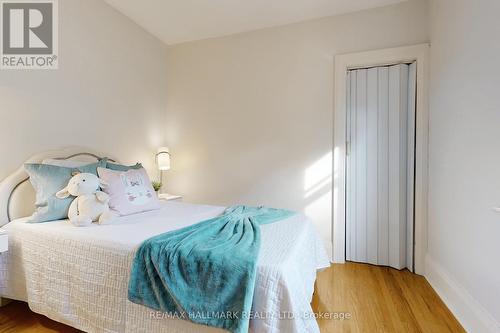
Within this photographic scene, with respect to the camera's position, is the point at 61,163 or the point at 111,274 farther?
the point at 61,163

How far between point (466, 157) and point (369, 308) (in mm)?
1233

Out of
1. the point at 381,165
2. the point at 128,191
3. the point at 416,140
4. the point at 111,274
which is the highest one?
the point at 416,140

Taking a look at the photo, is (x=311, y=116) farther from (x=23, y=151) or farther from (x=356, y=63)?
(x=23, y=151)

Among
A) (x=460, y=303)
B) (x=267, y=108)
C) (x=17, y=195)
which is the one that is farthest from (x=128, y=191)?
(x=460, y=303)

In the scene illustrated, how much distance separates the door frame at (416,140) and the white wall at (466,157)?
102 millimetres

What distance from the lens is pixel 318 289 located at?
219cm

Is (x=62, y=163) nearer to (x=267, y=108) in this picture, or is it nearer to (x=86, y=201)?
(x=86, y=201)

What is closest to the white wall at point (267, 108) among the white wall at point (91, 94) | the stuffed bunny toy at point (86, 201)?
the white wall at point (91, 94)

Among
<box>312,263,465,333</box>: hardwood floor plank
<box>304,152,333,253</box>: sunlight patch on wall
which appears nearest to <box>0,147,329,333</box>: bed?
<box>312,263,465,333</box>: hardwood floor plank

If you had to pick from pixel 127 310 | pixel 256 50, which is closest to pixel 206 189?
pixel 256 50

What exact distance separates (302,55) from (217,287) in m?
2.54

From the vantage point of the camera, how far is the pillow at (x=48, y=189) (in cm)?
186

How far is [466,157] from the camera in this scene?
172cm

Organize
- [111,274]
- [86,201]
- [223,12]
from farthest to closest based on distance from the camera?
[223,12], [86,201], [111,274]
